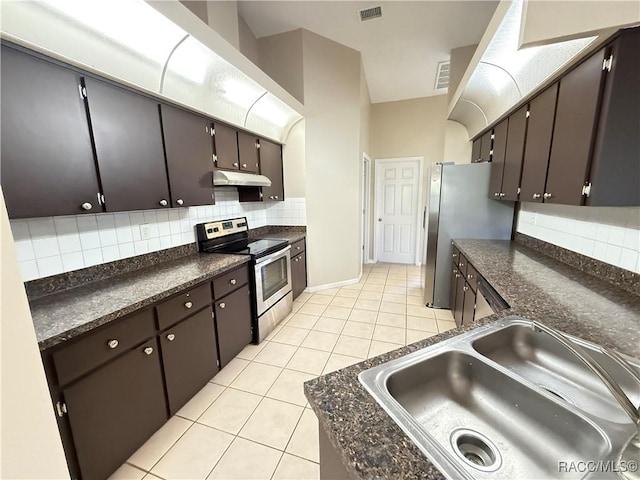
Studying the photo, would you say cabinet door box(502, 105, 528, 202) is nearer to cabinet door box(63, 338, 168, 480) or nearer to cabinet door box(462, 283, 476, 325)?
cabinet door box(462, 283, 476, 325)

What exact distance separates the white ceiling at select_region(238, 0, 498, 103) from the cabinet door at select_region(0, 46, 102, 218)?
7.38 ft

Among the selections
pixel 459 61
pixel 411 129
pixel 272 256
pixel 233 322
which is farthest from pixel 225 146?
pixel 411 129

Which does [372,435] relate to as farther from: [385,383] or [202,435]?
[202,435]

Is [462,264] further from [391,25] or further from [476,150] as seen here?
[391,25]

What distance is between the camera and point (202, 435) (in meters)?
1.60

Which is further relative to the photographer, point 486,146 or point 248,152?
point 486,146

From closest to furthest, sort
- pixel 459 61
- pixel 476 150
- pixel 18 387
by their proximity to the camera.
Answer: pixel 18 387 → pixel 459 61 → pixel 476 150

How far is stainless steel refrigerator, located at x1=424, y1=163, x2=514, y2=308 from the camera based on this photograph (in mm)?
2916

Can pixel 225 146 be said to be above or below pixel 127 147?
above

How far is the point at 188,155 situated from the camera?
2.10 meters

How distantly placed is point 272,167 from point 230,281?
180 centimetres

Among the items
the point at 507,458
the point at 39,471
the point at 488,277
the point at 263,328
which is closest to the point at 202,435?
Answer: the point at 263,328

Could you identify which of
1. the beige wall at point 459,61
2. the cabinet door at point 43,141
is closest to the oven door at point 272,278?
the cabinet door at point 43,141

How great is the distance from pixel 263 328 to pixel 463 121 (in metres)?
3.86
